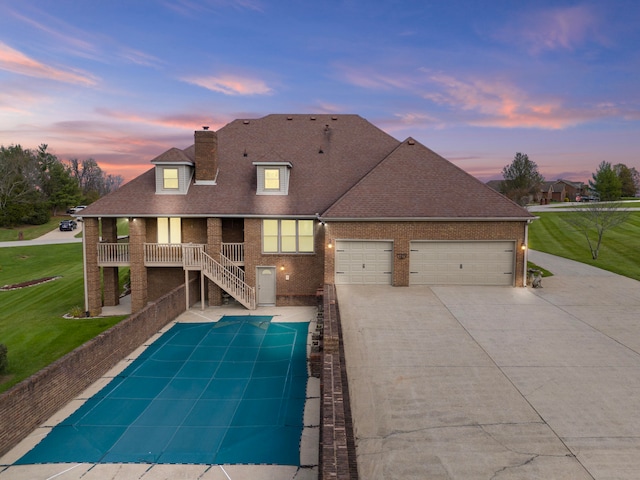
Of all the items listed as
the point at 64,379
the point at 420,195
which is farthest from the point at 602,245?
the point at 64,379

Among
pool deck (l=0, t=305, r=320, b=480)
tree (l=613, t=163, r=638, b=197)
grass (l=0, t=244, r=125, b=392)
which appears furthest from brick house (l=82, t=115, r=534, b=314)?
tree (l=613, t=163, r=638, b=197)

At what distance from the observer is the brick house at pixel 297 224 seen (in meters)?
18.7

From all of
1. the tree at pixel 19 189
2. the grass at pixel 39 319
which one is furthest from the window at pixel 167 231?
Answer: the tree at pixel 19 189

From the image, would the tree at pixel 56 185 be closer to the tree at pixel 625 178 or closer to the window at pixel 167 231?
the window at pixel 167 231

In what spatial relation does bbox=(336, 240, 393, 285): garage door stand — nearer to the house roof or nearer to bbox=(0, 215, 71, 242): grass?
the house roof

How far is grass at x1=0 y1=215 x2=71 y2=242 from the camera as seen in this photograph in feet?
166

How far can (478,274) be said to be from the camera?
18.9 metres

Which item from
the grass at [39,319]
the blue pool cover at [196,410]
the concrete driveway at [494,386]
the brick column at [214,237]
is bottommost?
the grass at [39,319]

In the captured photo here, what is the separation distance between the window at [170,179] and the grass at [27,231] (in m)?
40.3

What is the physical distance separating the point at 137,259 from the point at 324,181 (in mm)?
10556

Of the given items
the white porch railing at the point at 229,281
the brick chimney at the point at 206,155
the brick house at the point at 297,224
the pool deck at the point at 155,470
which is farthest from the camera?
the brick chimney at the point at 206,155

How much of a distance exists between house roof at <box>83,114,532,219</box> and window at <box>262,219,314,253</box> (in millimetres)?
665

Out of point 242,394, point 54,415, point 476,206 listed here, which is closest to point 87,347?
point 54,415

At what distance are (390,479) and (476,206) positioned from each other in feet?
49.1
